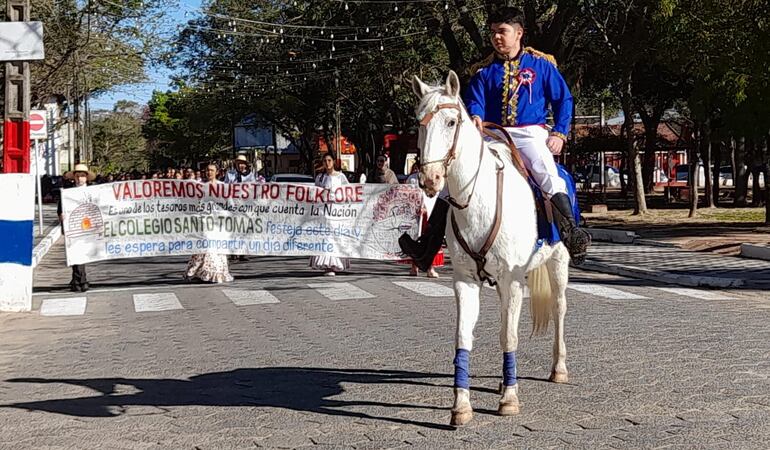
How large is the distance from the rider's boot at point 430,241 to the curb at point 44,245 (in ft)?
48.8

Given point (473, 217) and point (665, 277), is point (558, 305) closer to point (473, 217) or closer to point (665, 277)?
point (473, 217)

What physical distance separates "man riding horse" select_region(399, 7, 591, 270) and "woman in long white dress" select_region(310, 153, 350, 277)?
10.6 m

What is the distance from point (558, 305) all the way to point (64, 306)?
357 inches

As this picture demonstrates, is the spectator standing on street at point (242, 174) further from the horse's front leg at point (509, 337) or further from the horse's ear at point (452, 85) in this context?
the horse's ear at point (452, 85)

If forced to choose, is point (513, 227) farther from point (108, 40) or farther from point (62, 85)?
point (62, 85)

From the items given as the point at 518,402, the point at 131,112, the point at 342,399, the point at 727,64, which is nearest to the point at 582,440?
the point at 518,402

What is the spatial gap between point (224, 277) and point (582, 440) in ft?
40.6

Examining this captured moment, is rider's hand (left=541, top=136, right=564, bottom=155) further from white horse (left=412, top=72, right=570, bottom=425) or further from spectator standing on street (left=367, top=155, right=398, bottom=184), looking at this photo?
spectator standing on street (left=367, top=155, right=398, bottom=184)

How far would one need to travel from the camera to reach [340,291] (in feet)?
51.6

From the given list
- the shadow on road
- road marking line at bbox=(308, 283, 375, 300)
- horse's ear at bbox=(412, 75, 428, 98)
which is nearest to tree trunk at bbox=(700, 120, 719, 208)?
road marking line at bbox=(308, 283, 375, 300)

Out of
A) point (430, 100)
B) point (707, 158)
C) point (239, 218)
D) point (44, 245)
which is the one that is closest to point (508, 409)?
point (430, 100)

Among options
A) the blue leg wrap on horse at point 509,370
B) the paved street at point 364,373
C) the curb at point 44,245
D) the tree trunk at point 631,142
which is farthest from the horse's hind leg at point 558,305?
the tree trunk at point 631,142

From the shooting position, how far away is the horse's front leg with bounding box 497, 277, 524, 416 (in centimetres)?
713

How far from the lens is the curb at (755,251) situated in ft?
66.9
